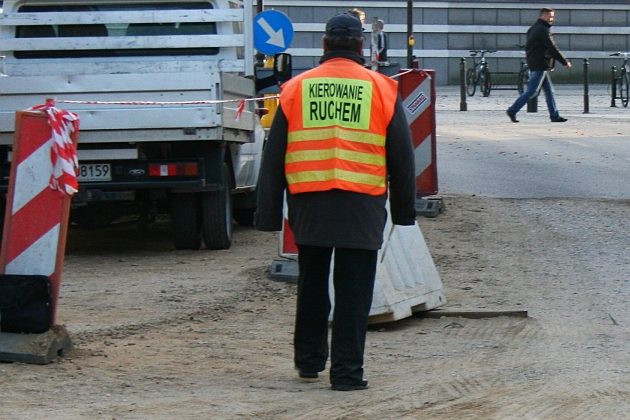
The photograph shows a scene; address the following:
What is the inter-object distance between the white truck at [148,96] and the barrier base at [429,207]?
5.27 ft

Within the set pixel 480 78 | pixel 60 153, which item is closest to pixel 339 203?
pixel 60 153

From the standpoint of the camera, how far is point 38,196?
23.7 feet

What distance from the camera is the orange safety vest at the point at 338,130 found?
636 cm

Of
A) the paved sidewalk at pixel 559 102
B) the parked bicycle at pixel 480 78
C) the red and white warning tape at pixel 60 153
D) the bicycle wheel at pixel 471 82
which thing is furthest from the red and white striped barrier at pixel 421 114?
the bicycle wheel at pixel 471 82

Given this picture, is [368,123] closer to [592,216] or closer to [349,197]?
[349,197]

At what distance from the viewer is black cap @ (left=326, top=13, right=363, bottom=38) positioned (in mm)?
6492

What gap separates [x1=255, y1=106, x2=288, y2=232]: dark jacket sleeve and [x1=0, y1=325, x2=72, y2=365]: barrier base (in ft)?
4.32

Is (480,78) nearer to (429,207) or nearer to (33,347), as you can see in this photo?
(429,207)

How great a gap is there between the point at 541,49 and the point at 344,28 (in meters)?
18.2

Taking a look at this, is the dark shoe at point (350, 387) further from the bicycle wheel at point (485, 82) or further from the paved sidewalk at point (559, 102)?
the bicycle wheel at point (485, 82)

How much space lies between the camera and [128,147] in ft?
36.1

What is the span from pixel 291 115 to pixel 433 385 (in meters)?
1.39

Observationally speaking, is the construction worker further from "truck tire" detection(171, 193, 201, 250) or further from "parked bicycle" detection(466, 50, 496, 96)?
"parked bicycle" detection(466, 50, 496, 96)

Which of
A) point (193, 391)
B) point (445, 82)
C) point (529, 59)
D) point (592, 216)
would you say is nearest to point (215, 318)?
point (193, 391)
